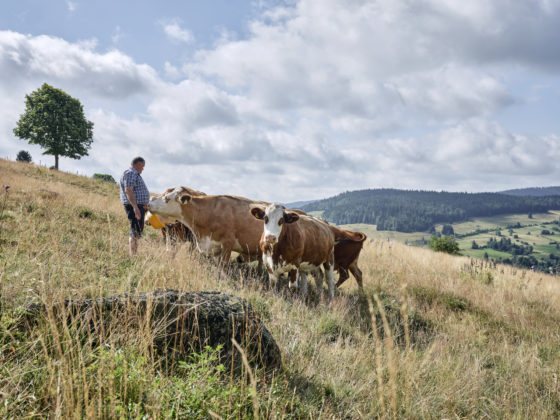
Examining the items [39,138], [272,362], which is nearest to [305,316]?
[272,362]

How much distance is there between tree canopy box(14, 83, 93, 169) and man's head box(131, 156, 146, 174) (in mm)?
33168

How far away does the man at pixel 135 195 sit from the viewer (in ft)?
25.8

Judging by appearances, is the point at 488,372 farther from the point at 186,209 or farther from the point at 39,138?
the point at 39,138

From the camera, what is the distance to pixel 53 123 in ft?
111

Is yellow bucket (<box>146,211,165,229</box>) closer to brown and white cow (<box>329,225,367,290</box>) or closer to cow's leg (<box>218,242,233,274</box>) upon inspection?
cow's leg (<box>218,242,233,274</box>)

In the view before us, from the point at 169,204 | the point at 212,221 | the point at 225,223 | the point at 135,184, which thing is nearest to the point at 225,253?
the point at 225,223

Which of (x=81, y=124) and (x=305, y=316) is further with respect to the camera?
(x=81, y=124)

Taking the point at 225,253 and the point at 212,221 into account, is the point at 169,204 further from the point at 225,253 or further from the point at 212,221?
the point at 225,253

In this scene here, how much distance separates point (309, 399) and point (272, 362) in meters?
0.52

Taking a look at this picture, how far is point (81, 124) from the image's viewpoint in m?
36.0

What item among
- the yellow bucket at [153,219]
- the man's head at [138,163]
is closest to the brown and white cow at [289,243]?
the man's head at [138,163]

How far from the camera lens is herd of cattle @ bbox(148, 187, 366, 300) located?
7223 millimetres

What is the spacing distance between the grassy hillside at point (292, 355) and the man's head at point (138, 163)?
2.06 meters

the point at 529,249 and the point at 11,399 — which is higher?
the point at 11,399
